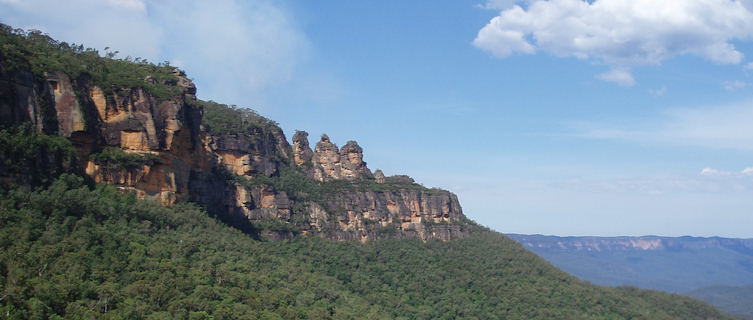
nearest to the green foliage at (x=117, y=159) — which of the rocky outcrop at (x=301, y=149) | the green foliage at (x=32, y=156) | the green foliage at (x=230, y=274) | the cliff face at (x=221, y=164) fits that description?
the cliff face at (x=221, y=164)

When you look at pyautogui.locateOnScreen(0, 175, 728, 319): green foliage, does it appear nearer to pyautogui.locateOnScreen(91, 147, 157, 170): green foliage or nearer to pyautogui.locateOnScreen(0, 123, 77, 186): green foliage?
pyautogui.locateOnScreen(0, 123, 77, 186): green foliage

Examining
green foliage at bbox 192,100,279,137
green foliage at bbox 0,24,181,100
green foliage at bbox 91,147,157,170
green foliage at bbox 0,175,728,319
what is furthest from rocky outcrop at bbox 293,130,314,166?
green foliage at bbox 91,147,157,170

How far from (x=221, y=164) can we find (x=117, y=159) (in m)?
26.3

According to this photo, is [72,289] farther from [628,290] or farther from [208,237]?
[628,290]

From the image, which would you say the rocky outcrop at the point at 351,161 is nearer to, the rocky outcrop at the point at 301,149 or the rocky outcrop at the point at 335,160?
the rocky outcrop at the point at 335,160

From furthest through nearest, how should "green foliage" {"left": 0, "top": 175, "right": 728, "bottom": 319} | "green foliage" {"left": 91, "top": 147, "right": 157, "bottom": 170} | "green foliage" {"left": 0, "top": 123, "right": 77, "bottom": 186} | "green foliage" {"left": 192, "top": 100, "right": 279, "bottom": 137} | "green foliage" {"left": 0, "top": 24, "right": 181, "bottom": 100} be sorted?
"green foliage" {"left": 192, "top": 100, "right": 279, "bottom": 137}, "green foliage" {"left": 91, "top": 147, "right": 157, "bottom": 170}, "green foliage" {"left": 0, "top": 24, "right": 181, "bottom": 100}, "green foliage" {"left": 0, "top": 123, "right": 77, "bottom": 186}, "green foliage" {"left": 0, "top": 175, "right": 728, "bottom": 319}

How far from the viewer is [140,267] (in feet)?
133

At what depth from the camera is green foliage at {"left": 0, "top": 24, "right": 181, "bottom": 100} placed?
4572 centimetres

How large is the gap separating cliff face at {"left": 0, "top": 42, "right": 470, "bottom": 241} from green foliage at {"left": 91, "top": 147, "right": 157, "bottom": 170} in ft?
0.27

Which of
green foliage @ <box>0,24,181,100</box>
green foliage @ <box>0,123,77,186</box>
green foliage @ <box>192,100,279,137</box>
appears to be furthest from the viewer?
green foliage @ <box>192,100,279,137</box>

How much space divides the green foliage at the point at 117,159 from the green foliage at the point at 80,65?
5.21 meters

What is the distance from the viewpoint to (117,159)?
5181 cm

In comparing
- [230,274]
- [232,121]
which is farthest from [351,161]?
[230,274]

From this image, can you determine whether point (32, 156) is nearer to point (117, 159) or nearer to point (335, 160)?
point (117, 159)
